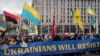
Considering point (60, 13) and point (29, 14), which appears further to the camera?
point (60, 13)

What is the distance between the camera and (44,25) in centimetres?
12062

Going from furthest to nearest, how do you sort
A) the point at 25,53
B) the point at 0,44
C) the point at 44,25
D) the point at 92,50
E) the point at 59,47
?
the point at 44,25
the point at 92,50
the point at 59,47
the point at 25,53
the point at 0,44

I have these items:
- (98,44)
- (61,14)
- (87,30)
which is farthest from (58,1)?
(98,44)

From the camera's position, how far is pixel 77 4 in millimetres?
122812

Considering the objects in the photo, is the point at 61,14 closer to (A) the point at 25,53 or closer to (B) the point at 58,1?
(B) the point at 58,1

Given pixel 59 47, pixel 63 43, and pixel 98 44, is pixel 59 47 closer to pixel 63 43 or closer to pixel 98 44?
pixel 63 43

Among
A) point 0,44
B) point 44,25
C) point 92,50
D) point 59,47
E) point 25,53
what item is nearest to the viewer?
point 0,44

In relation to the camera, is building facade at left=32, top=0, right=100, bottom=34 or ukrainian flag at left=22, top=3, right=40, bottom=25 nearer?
ukrainian flag at left=22, top=3, right=40, bottom=25

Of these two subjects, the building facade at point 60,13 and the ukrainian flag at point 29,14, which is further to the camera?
the building facade at point 60,13

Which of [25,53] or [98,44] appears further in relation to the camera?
[98,44]

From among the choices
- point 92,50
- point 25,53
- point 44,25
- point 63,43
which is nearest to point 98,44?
point 92,50

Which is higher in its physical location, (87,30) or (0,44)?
(0,44)

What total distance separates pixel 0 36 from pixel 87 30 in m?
96.5

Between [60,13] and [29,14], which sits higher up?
[29,14]
